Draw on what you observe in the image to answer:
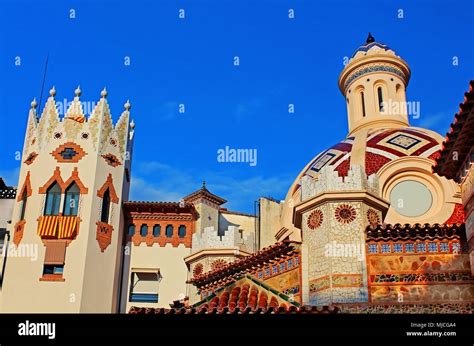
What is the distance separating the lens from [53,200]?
23.1 meters

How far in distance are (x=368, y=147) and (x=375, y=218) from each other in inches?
230

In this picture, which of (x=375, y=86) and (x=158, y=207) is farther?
(x=158, y=207)

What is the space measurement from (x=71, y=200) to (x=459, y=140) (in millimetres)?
15820

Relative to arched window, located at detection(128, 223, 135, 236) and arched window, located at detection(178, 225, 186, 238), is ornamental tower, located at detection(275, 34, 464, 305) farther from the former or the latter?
arched window, located at detection(128, 223, 135, 236)

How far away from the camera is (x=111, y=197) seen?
24.2m

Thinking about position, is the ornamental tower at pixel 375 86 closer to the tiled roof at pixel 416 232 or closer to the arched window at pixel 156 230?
the arched window at pixel 156 230

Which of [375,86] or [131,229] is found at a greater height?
[375,86]

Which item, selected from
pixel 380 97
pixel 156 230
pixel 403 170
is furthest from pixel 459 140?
pixel 156 230

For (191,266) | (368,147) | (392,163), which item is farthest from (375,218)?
(191,266)

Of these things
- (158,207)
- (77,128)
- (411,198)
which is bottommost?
(411,198)

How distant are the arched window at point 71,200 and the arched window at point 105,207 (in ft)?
3.58

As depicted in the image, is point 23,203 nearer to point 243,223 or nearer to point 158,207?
point 158,207

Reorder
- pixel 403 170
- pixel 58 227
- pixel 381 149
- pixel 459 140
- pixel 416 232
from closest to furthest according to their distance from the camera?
pixel 459 140 < pixel 416 232 < pixel 403 170 < pixel 381 149 < pixel 58 227
